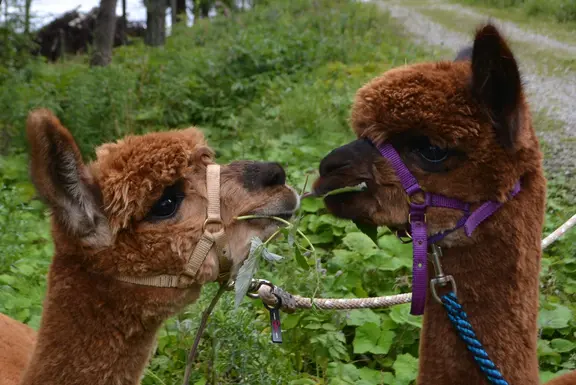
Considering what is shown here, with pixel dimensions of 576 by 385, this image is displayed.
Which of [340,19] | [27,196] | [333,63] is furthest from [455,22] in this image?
[27,196]

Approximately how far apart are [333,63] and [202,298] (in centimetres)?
708

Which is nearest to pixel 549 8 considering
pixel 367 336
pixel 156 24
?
pixel 367 336

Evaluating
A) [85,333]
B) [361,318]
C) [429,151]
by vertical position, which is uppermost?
[429,151]

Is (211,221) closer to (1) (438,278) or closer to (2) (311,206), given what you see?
(1) (438,278)

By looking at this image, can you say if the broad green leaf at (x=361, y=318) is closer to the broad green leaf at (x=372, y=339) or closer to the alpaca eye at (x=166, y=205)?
the broad green leaf at (x=372, y=339)

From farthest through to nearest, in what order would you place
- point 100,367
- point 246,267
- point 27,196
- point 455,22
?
point 455,22, point 27,196, point 246,267, point 100,367

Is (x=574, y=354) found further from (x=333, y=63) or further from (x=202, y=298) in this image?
(x=333, y=63)

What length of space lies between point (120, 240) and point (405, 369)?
5.75 ft

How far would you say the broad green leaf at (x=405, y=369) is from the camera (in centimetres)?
333

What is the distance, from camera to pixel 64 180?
7.11ft

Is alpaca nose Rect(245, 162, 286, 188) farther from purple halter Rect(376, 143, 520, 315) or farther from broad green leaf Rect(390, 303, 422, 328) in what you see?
broad green leaf Rect(390, 303, 422, 328)

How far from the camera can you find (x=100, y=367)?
2.22 metres

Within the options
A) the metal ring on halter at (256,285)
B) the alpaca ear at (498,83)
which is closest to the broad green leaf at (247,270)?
the metal ring on halter at (256,285)

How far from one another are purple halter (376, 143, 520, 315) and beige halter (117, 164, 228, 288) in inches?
25.4
